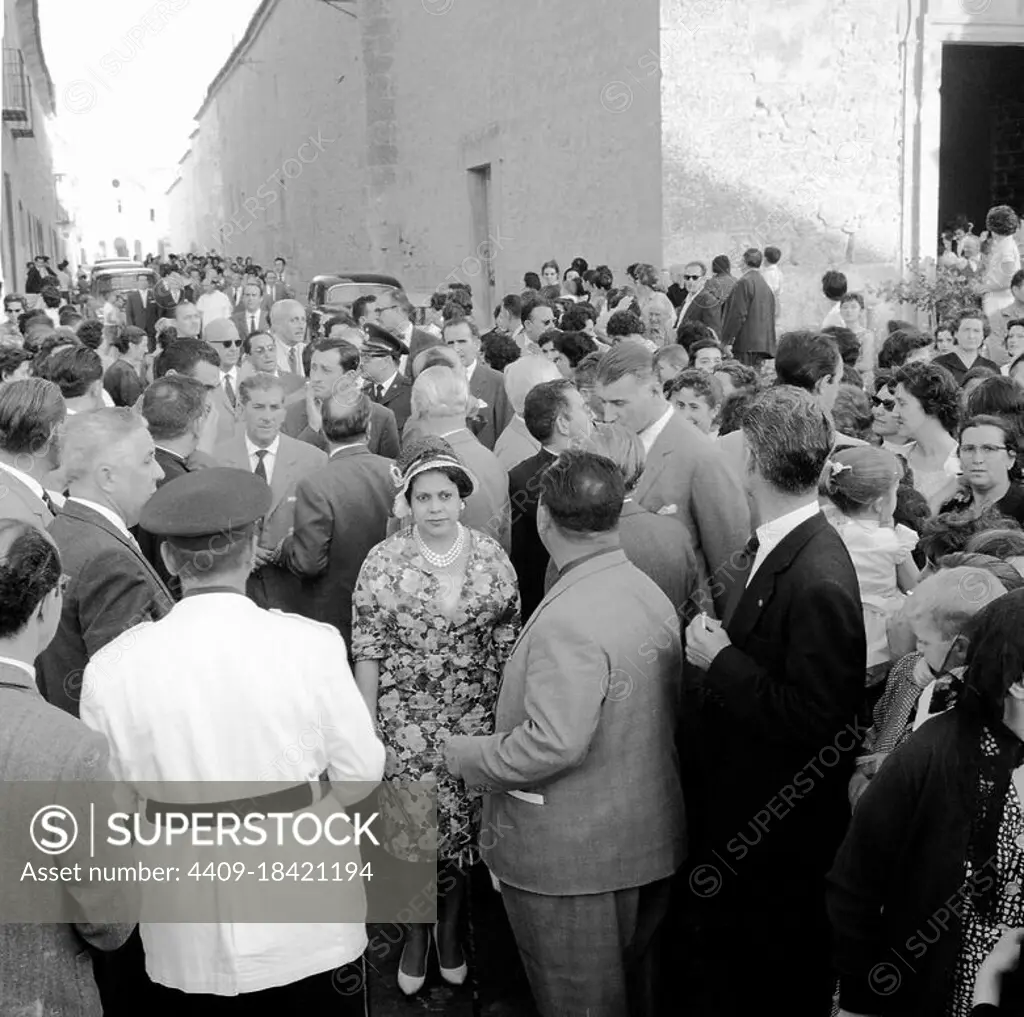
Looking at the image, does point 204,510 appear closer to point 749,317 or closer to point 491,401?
point 491,401

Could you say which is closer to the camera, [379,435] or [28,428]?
[28,428]

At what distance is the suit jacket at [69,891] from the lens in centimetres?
239

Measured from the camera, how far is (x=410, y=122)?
Result: 2612 centimetres

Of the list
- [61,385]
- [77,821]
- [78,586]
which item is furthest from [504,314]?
[77,821]

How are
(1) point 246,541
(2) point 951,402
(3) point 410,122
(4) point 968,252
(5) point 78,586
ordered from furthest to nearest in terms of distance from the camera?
(3) point 410,122, (4) point 968,252, (2) point 951,402, (5) point 78,586, (1) point 246,541

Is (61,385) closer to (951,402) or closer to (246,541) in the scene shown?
(246,541)

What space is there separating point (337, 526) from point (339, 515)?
47mm

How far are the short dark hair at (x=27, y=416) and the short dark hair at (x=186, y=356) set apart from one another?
246cm

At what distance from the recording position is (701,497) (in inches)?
191

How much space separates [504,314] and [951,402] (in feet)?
24.0

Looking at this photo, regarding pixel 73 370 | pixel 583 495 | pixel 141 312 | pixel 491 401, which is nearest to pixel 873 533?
pixel 583 495

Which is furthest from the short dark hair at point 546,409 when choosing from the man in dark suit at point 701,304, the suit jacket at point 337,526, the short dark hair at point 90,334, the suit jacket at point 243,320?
the suit jacket at point 243,320

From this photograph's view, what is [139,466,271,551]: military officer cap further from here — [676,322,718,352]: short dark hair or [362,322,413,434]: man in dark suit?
[676,322,718,352]: short dark hair

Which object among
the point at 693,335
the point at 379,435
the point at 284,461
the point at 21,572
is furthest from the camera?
the point at 693,335
